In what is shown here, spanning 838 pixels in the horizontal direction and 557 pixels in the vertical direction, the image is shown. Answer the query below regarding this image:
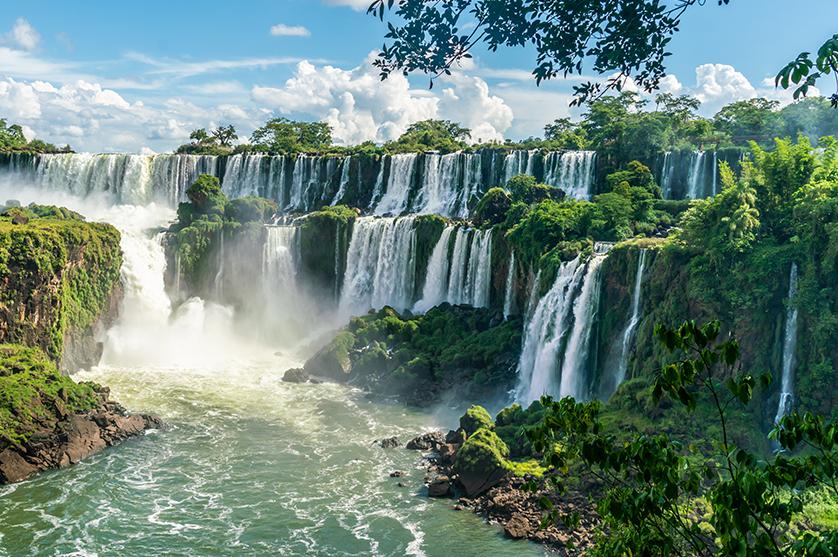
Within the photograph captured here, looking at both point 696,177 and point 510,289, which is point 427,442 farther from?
point 696,177

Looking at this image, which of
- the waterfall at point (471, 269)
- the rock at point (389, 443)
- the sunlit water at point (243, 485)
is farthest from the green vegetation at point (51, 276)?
the waterfall at point (471, 269)

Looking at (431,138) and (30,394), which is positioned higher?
(431,138)

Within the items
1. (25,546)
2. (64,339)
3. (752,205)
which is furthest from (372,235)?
(25,546)

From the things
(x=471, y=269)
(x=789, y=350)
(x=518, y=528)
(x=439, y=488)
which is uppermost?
(x=471, y=269)

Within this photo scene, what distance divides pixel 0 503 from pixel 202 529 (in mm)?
5541

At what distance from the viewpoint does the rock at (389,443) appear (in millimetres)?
23078

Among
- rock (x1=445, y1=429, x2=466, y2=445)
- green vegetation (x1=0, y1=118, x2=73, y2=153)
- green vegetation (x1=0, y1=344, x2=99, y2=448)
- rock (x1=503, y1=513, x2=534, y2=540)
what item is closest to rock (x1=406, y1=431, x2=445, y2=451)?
rock (x1=445, y1=429, x2=466, y2=445)

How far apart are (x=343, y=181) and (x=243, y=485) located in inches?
1139

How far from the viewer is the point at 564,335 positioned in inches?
998

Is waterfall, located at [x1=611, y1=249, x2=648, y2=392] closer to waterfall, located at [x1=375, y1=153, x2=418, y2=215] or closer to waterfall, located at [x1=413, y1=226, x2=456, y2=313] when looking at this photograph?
waterfall, located at [x1=413, y1=226, x2=456, y2=313]

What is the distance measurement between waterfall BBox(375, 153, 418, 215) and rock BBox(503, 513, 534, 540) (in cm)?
2802

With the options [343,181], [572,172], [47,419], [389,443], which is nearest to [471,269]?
[572,172]

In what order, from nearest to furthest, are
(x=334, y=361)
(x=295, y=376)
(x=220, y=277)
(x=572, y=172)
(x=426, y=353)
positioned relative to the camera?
(x=426, y=353), (x=295, y=376), (x=334, y=361), (x=220, y=277), (x=572, y=172)

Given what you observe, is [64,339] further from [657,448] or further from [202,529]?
[657,448]
